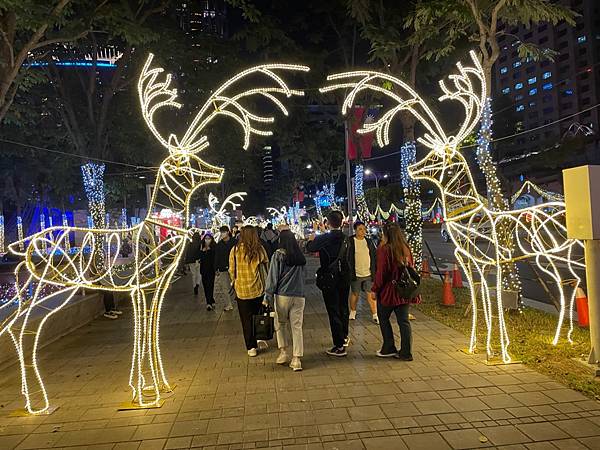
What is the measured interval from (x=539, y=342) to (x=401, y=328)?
207 cm

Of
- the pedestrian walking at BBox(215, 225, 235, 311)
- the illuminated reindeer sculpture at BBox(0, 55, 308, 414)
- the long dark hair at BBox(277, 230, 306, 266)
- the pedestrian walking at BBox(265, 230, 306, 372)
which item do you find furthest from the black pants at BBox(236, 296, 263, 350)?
the pedestrian walking at BBox(215, 225, 235, 311)

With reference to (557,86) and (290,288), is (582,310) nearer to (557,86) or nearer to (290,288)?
(290,288)

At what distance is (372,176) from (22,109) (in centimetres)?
4213

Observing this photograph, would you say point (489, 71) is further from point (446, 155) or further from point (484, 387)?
point (484, 387)

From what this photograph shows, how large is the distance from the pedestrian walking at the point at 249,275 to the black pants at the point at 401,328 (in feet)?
5.51

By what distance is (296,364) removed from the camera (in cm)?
568

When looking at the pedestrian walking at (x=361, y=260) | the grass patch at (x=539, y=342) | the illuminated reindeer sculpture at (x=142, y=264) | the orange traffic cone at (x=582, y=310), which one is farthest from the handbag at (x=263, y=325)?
the orange traffic cone at (x=582, y=310)

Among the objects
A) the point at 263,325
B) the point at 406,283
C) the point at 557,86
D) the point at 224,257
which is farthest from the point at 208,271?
the point at 557,86

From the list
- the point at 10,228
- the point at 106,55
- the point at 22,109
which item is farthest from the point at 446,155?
the point at 10,228

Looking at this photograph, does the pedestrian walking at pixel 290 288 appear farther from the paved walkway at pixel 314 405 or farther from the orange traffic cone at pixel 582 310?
the orange traffic cone at pixel 582 310

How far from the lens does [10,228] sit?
130ft

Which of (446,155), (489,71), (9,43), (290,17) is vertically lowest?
(446,155)

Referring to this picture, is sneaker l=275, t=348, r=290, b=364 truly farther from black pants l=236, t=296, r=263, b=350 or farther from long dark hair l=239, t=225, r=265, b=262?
long dark hair l=239, t=225, r=265, b=262

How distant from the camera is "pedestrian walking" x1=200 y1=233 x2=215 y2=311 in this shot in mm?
10258
